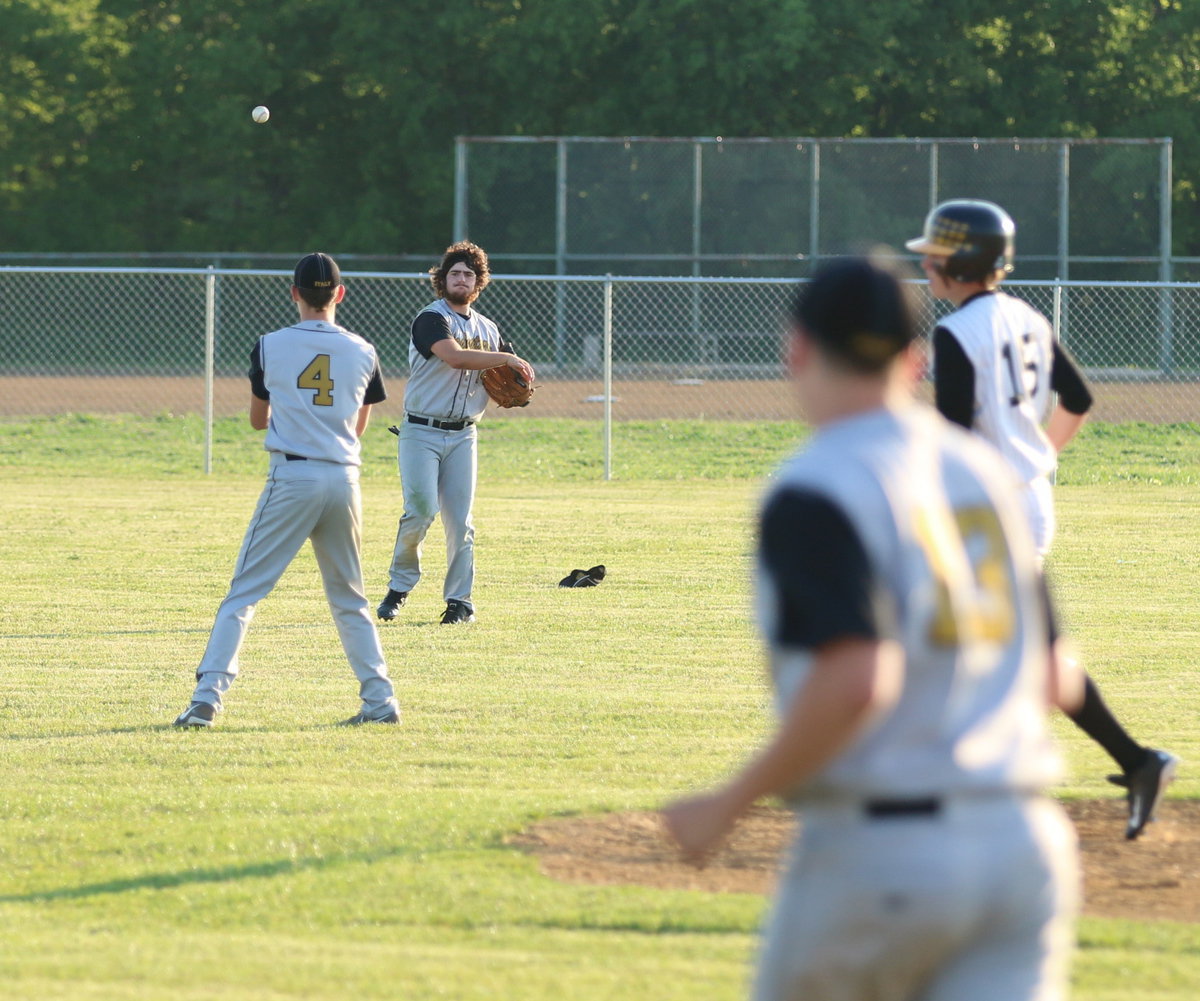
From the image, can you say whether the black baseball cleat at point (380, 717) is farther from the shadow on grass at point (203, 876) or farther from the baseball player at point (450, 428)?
the baseball player at point (450, 428)

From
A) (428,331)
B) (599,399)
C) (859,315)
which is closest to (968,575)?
(859,315)

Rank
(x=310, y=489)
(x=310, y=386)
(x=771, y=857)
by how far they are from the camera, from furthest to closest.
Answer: (x=310, y=386) < (x=310, y=489) < (x=771, y=857)

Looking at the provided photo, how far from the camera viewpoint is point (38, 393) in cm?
2748

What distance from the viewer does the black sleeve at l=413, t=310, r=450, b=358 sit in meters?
9.96

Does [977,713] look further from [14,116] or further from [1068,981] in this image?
[14,116]

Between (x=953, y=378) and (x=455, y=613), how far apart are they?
5489 millimetres

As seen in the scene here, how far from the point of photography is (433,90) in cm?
3822

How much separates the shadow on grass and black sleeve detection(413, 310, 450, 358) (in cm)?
483

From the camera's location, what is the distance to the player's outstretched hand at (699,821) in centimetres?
258

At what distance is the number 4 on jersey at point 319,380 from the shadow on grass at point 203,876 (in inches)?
96.7

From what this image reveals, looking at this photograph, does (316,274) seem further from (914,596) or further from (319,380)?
(914,596)

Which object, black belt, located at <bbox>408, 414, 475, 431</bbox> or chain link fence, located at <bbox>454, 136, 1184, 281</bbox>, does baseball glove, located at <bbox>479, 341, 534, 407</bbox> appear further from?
chain link fence, located at <bbox>454, 136, 1184, 281</bbox>

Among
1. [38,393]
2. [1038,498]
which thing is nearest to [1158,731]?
[1038,498]

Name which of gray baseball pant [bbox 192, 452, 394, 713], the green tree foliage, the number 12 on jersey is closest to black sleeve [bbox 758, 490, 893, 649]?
the number 12 on jersey
